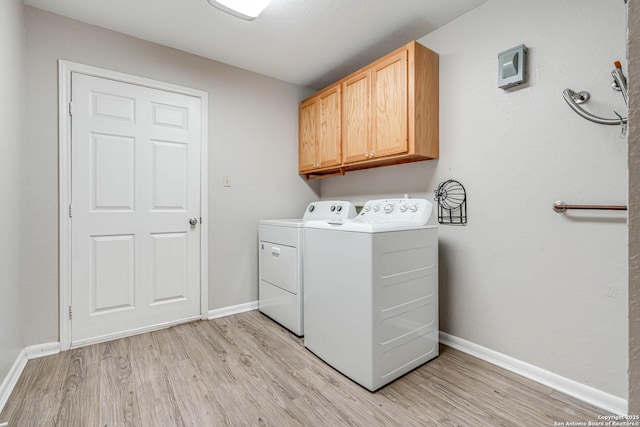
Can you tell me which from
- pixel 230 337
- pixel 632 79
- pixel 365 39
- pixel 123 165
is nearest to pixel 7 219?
pixel 123 165

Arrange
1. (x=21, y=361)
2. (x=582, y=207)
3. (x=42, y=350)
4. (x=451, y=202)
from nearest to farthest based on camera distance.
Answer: (x=582, y=207) < (x=21, y=361) < (x=42, y=350) < (x=451, y=202)

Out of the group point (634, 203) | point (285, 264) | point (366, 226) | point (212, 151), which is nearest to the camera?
point (634, 203)

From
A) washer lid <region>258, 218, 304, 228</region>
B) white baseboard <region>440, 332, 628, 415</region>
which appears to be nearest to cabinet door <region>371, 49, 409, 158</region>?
washer lid <region>258, 218, 304, 228</region>

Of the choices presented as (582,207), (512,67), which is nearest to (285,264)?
(582,207)

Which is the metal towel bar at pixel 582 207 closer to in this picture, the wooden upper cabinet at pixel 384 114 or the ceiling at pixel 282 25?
the wooden upper cabinet at pixel 384 114

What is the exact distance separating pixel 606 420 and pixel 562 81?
67.1 inches

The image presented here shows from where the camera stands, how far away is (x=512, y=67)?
5.81 ft

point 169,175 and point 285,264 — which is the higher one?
point 169,175

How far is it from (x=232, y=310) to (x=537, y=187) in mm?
2578

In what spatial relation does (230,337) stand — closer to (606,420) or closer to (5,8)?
(606,420)

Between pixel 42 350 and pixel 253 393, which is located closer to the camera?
pixel 253 393

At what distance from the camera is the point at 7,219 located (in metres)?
1.63

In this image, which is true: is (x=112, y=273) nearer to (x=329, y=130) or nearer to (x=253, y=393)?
(x=253, y=393)

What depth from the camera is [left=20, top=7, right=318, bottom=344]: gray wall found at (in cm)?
200
